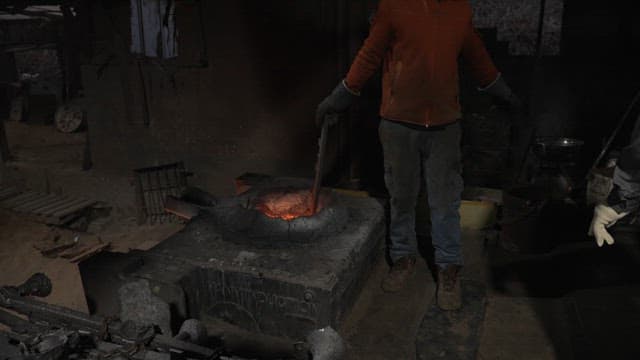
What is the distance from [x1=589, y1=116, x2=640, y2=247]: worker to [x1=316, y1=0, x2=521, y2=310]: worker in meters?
1.26

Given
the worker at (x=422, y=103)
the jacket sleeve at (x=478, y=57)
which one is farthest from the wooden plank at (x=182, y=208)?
the jacket sleeve at (x=478, y=57)

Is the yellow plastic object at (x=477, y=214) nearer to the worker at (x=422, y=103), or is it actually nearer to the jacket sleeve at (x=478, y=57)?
the worker at (x=422, y=103)

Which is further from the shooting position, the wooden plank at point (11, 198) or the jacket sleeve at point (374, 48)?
the wooden plank at point (11, 198)

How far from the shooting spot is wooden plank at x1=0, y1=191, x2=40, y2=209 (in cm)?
872

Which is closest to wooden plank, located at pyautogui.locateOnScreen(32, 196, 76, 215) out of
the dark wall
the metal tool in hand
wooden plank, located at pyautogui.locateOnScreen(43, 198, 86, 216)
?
wooden plank, located at pyautogui.locateOnScreen(43, 198, 86, 216)

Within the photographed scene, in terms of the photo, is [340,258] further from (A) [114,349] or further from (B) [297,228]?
(A) [114,349]

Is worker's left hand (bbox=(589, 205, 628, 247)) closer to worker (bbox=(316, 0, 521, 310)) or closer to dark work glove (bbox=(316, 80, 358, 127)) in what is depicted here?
worker (bbox=(316, 0, 521, 310))

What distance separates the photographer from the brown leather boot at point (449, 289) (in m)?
4.33

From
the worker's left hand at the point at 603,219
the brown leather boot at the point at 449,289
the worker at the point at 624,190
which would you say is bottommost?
the brown leather boot at the point at 449,289

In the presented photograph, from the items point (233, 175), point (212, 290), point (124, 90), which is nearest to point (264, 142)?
point (233, 175)

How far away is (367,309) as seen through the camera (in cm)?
446

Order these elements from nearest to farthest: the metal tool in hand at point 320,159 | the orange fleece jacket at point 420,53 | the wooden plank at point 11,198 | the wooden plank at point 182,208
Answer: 1. the orange fleece jacket at point 420,53
2. the metal tool in hand at point 320,159
3. the wooden plank at point 182,208
4. the wooden plank at point 11,198

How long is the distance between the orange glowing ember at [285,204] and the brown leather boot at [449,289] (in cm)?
135

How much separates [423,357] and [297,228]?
60.1 inches
